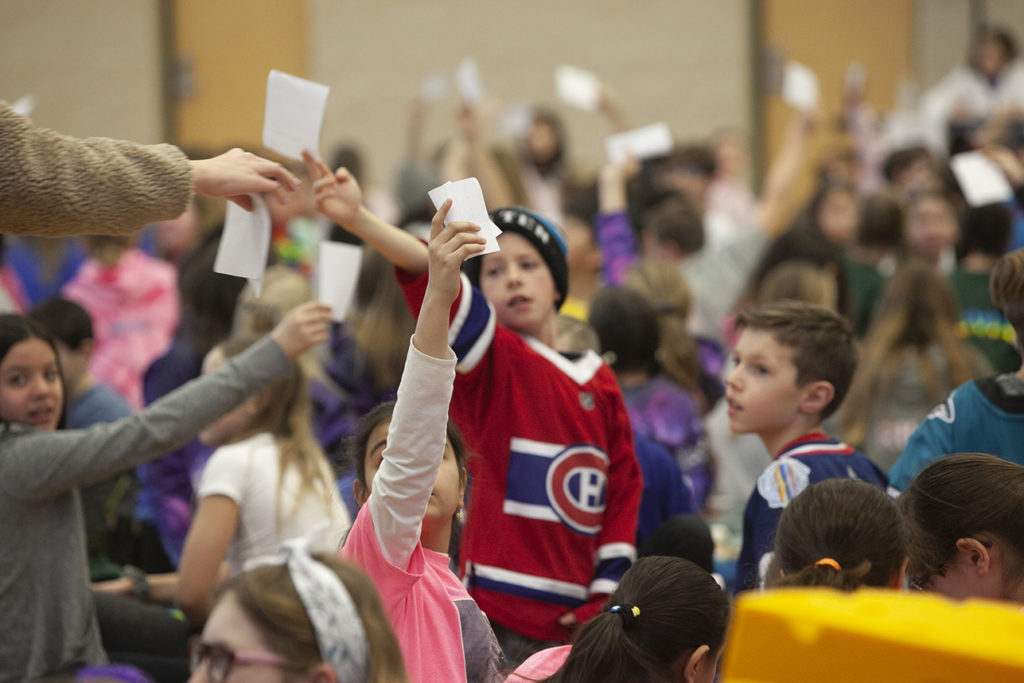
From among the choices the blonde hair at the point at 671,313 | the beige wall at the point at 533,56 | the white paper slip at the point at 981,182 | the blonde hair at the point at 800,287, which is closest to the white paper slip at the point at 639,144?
the blonde hair at the point at 671,313

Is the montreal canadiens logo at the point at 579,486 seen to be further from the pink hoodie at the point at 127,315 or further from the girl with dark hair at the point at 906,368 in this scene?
the pink hoodie at the point at 127,315

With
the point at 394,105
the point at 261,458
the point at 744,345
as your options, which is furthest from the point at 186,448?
the point at 394,105

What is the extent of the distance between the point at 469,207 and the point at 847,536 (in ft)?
3.15

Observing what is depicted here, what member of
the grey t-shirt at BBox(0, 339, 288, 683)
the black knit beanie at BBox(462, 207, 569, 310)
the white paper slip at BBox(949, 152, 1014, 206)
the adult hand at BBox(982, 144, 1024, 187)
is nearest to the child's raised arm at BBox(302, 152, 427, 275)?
the black knit beanie at BBox(462, 207, 569, 310)

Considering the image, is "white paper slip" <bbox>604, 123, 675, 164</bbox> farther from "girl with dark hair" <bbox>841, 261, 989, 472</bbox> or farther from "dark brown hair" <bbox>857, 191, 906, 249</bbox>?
"girl with dark hair" <bbox>841, 261, 989, 472</bbox>

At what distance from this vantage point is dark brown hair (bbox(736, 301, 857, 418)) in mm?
3053

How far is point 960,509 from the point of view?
2275 mm

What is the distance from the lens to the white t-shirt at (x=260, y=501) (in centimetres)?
330

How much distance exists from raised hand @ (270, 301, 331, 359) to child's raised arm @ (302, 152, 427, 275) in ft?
1.56

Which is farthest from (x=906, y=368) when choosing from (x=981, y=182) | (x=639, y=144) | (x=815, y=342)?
(x=639, y=144)

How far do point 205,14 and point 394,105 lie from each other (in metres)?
1.96

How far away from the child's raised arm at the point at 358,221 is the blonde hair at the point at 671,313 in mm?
1598

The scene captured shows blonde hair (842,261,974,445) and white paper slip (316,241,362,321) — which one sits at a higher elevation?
white paper slip (316,241,362,321)


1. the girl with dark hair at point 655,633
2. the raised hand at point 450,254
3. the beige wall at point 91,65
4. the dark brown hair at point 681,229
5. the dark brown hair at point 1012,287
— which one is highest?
the beige wall at point 91,65
